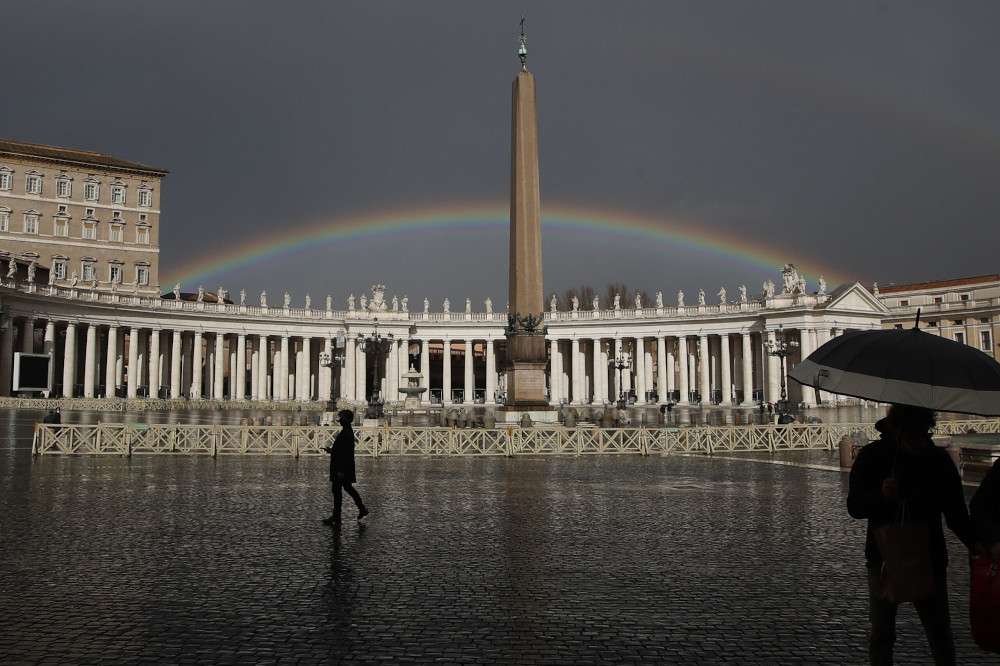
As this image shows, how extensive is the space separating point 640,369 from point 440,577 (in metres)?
69.7

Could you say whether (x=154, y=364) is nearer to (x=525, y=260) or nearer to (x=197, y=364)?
(x=197, y=364)

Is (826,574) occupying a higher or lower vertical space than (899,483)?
lower

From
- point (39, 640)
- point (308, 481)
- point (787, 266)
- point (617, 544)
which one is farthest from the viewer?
point (787, 266)

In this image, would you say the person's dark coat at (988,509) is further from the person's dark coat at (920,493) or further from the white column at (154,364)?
the white column at (154,364)

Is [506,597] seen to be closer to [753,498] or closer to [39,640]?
[39,640]

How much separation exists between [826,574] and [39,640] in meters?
6.96

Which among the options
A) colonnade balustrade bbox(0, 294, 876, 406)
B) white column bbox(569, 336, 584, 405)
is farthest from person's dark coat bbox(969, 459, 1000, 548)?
white column bbox(569, 336, 584, 405)

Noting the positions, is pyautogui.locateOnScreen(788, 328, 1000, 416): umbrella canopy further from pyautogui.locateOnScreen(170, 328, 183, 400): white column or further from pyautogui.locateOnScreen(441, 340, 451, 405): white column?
pyautogui.locateOnScreen(170, 328, 183, 400): white column

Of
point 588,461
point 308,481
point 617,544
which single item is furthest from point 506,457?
point 617,544

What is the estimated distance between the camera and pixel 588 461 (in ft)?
70.4

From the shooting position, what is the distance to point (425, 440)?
23.1 m

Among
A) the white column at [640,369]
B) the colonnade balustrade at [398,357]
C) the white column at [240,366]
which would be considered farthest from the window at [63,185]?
the white column at [640,369]

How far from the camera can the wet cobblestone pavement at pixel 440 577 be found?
5953mm

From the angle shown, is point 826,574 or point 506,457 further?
point 506,457
